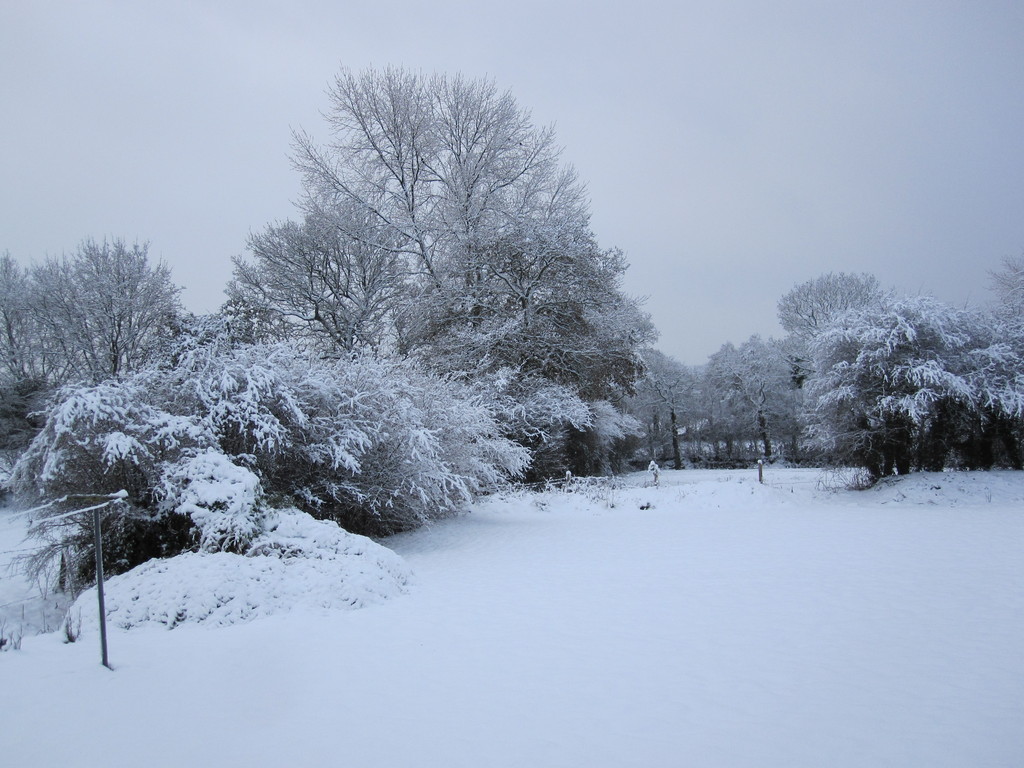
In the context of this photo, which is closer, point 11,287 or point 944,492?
point 944,492

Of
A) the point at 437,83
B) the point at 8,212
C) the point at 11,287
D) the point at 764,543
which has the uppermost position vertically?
the point at 437,83

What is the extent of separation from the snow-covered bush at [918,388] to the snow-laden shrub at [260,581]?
35.2ft

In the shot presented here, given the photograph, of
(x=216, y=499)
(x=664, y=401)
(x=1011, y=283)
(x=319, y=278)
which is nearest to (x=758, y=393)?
(x=664, y=401)

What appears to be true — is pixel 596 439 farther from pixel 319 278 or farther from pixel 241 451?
pixel 241 451

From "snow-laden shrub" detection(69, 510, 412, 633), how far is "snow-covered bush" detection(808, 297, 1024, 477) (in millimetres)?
10730

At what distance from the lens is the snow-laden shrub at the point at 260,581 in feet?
16.9

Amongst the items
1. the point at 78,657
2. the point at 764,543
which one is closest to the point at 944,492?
the point at 764,543

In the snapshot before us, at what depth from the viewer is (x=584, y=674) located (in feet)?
12.9

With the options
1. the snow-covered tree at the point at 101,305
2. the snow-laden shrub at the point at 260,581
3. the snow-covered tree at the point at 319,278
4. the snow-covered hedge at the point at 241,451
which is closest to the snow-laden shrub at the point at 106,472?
the snow-covered hedge at the point at 241,451

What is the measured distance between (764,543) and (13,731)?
8.30 metres

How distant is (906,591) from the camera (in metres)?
5.60

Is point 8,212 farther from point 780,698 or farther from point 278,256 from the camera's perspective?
point 780,698

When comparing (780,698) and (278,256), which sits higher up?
(278,256)

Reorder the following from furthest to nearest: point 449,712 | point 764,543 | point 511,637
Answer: point 764,543, point 511,637, point 449,712
